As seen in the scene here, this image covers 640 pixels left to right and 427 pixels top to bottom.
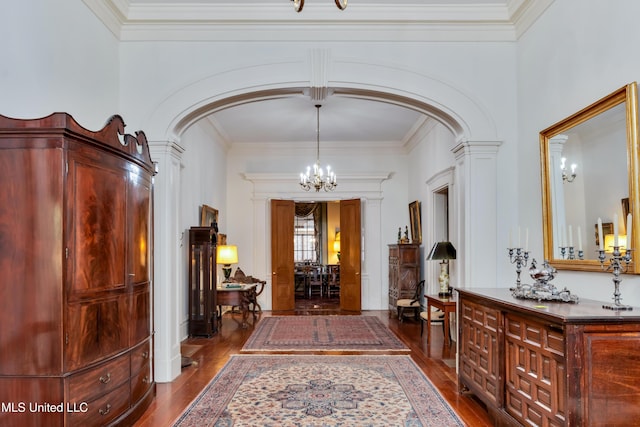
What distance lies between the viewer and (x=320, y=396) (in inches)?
185

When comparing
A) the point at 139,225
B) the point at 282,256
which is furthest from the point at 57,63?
the point at 282,256

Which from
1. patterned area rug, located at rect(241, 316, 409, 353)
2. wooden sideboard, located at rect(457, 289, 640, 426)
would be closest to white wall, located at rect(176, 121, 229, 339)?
patterned area rug, located at rect(241, 316, 409, 353)

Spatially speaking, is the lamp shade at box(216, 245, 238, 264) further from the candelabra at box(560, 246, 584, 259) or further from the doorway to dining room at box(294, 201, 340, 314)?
the doorway to dining room at box(294, 201, 340, 314)

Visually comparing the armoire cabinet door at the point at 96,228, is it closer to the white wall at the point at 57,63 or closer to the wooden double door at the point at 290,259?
the white wall at the point at 57,63

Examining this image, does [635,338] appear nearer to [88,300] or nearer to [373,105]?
[88,300]

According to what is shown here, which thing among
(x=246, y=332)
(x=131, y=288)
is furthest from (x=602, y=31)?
(x=246, y=332)

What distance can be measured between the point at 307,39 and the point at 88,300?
3570 mm

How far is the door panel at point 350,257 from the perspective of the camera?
1129 cm

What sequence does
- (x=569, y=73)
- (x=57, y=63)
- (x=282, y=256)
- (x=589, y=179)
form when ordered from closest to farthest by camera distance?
(x=589, y=179) < (x=57, y=63) < (x=569, y=73) < (x=282, y=256)

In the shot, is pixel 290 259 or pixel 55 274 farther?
pixel 290 259

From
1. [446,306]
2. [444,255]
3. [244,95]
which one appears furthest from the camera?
[444,255]

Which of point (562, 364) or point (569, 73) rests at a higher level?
point (569, 73)

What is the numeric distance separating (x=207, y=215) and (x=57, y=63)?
5.20 metres

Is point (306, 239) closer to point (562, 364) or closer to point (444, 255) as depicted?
point (444, 255)
